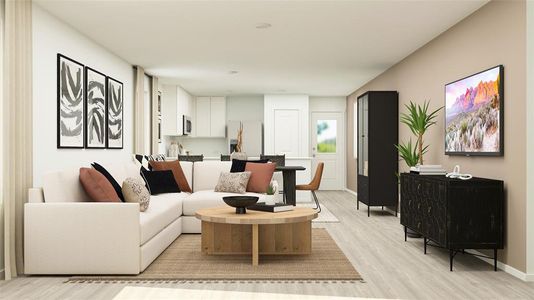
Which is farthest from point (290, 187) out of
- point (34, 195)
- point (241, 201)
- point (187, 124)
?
point (187, 124)

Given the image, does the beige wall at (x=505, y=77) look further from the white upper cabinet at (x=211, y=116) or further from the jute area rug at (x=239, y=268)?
the white upper cabinet at (x=211, y=116)

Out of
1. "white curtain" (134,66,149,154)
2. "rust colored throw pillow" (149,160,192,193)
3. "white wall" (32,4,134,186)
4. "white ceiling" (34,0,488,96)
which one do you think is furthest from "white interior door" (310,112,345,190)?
"white wall" (32,4,134,186)

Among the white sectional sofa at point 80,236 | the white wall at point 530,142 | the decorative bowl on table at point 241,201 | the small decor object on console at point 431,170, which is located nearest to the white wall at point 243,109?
the small decor object on console at point 431,170

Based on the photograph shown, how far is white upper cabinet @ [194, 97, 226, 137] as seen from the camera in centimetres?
1222

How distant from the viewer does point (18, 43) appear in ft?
13.8

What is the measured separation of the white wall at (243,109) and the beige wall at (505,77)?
6524mm

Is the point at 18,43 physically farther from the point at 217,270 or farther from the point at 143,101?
the point at 143,101

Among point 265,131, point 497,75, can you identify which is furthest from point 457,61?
point 265,131

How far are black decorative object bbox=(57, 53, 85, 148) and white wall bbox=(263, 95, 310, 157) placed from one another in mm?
6573

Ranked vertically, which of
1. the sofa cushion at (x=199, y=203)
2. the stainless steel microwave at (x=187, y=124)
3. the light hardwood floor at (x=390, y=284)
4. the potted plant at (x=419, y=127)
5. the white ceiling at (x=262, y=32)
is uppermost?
the white ceiling at (x=262, y=32)

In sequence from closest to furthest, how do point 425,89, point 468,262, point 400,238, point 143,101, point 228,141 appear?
1. point 468,262
2. point 400,238
3. point 425,89
4. point 143,101
5. point 228,141

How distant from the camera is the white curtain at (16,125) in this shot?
4.07 m

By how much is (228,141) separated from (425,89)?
638cm

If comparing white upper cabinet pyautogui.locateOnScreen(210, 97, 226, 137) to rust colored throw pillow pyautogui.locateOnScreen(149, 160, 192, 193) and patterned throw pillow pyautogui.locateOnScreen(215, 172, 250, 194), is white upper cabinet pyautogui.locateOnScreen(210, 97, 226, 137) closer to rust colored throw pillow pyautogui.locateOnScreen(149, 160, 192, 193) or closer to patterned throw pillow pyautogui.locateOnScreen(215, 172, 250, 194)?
rust colored throw pillow pyautogui.locateOnScreen(149, 160, 192, 193)
